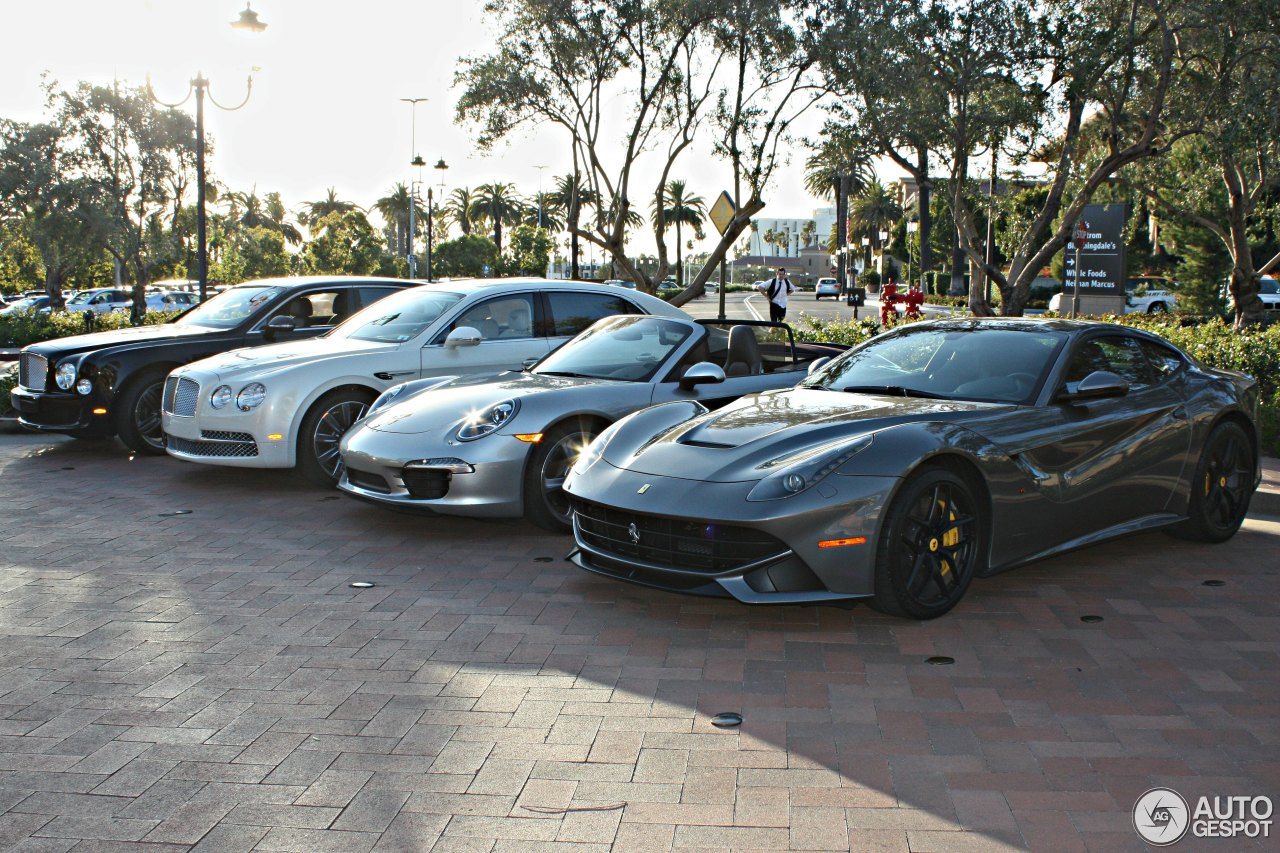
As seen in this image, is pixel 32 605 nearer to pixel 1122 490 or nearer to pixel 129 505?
pixel 129 505

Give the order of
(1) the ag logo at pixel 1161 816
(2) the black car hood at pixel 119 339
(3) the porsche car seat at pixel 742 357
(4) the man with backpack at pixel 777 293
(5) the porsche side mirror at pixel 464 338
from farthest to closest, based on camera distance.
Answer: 1. (4) the man with backpack at pixel 777 293
2. (2) the black car hood at pixel 119 339
3. (5) the porsche side mirror at pixel 464 338
4. (3) the porsche car seat at pixel 742 357
5. (1) the ag logo at pixel 1161 816

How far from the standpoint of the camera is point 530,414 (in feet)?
22.2

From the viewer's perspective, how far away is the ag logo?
3105 millimetres

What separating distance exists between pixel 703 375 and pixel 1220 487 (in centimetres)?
307

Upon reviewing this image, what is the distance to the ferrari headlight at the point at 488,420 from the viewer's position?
6691mm

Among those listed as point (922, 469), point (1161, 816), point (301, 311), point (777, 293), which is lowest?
point (1161, 816)

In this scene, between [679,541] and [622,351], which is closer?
[679,541]

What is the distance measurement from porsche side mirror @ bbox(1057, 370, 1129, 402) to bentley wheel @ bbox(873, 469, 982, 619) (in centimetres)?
91

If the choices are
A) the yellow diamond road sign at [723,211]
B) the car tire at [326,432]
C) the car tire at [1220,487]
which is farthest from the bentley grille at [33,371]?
the yellow diamond road sign at [723,211]

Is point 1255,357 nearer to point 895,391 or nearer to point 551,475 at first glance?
point 895,391

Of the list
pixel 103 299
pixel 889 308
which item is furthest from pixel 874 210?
pixel 889 308

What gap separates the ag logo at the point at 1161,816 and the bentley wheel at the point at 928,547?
1.61 meters

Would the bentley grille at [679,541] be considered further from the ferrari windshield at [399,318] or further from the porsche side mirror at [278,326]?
the porsche side mirror at [278,326]

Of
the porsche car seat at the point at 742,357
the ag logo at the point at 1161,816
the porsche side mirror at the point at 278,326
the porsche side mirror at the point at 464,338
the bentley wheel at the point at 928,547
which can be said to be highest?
the porsche side mirror at the point at 278,326
